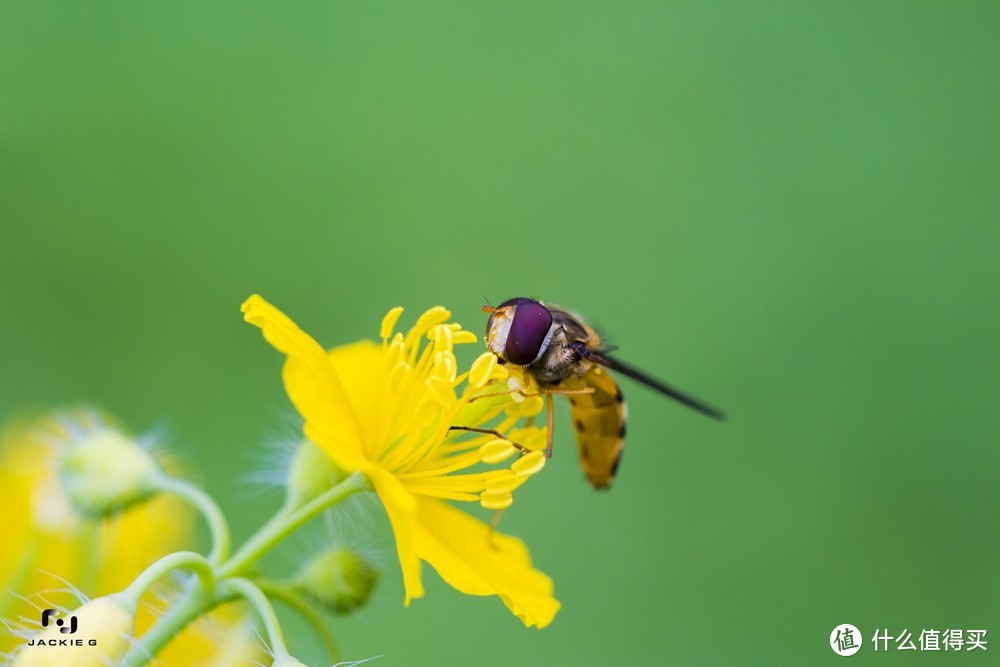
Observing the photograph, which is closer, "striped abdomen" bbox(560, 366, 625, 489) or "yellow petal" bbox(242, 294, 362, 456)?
"yellow petal" bbox(242, 294, 362, 456)

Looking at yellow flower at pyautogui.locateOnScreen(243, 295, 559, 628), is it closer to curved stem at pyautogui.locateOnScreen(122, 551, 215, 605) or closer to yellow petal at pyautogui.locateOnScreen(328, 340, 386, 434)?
yellow petal at pyautogui.locateOnScreen(328, 340, 386, 434)

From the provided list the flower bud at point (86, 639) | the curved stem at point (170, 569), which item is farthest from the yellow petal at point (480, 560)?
the flower bud at point (86, 639)

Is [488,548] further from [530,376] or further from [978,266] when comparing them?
[978,266]

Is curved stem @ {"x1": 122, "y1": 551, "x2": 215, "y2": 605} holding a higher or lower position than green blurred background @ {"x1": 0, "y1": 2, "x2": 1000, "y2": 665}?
lower

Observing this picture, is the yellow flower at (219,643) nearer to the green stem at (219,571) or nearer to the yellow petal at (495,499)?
the green stem at (219,571)

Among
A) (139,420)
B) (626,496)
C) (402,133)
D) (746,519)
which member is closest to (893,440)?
(746,519)

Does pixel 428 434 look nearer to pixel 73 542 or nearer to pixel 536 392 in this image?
pixel 536 392

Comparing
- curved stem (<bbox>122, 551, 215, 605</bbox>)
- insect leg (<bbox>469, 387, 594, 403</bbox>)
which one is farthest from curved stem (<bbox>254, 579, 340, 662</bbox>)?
insect leg (<bbox>469, 387, 594, 403</bbox>)
